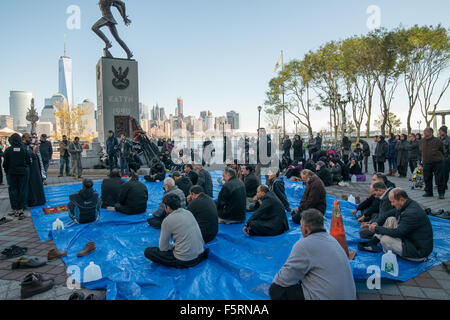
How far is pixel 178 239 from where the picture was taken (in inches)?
150

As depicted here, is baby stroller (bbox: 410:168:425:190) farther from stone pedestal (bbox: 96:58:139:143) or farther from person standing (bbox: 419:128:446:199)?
stone pedestal (bbox: 96:58:139:143)

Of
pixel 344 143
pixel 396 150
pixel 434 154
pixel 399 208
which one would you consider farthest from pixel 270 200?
pixel 344 143

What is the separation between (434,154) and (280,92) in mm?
26758

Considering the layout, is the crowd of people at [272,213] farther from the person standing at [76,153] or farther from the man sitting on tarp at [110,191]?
the person standing at [76,153]

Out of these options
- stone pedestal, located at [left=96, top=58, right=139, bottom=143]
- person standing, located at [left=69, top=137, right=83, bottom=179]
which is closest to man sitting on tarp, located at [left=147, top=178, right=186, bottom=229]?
person standing, located at [left=69, top=137, right=83, bottom=179]

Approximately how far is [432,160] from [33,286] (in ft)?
30.7

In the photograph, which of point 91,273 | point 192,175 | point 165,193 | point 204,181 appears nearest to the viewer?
point 91,273

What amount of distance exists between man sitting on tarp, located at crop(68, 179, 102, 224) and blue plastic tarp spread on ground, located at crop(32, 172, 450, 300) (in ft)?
0.69

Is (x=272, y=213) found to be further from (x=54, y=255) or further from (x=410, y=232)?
(x=54, y=255)

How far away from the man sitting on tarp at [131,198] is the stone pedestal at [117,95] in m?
9.44

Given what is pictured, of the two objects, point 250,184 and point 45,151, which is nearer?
point 250,184

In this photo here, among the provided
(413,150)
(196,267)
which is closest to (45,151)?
(196,267)
